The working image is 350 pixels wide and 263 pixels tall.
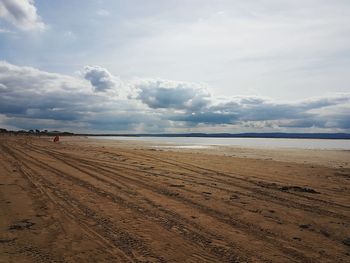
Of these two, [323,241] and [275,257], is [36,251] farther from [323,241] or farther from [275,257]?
[323,241]

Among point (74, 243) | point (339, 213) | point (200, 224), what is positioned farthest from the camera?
point (339, 213)

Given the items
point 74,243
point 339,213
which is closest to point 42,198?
point 74,243

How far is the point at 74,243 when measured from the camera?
5.91m

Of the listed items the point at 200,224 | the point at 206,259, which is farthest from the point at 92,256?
the point at 200,224

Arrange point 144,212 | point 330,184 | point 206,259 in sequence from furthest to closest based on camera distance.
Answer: point 330,184 → point 144,212 → point 206,259

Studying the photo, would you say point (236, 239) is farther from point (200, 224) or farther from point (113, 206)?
point (113, 206)

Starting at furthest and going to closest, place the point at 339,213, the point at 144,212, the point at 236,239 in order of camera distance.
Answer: the point at 339,213, the point at 144,212, the point at 236,239

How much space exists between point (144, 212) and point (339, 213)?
5203 mm

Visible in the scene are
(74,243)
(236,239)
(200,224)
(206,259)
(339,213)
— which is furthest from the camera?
(339,213)

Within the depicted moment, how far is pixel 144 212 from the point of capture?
8.12 metres

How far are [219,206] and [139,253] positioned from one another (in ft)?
13.1

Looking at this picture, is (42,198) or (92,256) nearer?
(92,256)

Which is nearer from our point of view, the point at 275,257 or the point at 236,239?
the point at 275,257

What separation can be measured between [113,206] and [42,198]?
2275 millimetres
